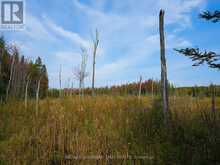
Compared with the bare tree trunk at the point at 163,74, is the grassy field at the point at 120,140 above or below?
below

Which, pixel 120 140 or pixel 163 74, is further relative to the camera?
pixel 163 74

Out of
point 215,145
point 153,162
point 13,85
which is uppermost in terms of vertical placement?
point 13,85

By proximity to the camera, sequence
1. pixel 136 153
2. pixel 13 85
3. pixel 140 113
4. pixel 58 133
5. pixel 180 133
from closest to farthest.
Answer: pixel 136 153, pixel 58 133, pixel 180 133, pixel 140 113, pixel 13 85

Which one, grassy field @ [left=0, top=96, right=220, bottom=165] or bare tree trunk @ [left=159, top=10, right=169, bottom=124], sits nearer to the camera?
grassy field @ [left=0, top=96, right=220, bottom=165]

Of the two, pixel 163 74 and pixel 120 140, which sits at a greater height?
pixel 163 74

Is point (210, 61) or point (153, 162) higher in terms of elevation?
point (210, 61)

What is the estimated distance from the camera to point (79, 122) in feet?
19.9

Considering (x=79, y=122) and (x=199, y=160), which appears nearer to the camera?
(x=199, y=160)

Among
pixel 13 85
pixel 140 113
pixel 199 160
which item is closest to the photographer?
pixel 199 160

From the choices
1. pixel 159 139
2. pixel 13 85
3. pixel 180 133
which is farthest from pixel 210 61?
pixel 13 85

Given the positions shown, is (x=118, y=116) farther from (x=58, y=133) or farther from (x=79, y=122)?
(x=58, y=133)

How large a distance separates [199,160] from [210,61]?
2.32 m

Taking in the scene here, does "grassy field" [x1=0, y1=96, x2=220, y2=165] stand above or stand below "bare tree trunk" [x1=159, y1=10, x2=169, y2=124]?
below

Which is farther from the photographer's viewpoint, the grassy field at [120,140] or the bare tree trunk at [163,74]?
the bare tree trunk at [163,74]
